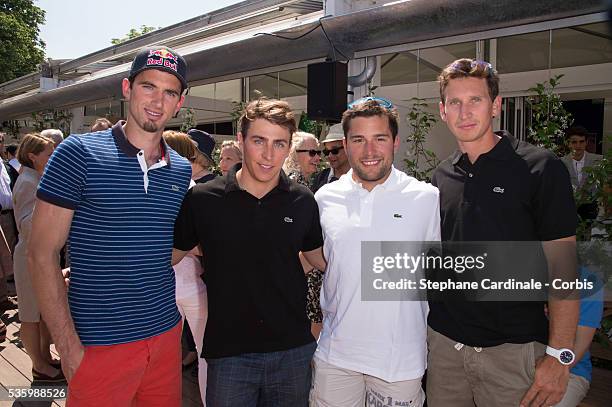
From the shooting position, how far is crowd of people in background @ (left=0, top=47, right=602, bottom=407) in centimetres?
182

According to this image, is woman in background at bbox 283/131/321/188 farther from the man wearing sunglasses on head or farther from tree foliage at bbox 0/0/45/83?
tree foliage at bbox 0/0/45/83

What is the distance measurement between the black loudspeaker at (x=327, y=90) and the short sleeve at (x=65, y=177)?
13.0ft

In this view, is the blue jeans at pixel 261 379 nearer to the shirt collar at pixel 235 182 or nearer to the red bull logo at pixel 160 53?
the shirt collar at pixel 235 182

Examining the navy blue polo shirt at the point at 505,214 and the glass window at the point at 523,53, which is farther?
the glass window at the point at 523,53

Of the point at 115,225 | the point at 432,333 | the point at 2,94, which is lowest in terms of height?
the point at 432,333

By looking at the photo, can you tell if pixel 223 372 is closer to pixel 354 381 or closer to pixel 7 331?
pixel 354 381

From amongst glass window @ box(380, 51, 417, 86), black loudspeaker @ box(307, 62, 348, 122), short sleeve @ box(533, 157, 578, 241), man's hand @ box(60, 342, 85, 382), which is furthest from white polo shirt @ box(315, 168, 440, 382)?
glass window @ box(380, 51, 417, 86)

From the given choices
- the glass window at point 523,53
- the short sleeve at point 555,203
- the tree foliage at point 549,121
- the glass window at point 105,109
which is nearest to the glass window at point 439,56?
the glass window at point 523,53

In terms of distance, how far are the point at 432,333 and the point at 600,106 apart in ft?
22.9

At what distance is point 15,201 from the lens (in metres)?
3.86

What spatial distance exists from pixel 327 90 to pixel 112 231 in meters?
4.01

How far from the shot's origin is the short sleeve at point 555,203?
1785 millimetres

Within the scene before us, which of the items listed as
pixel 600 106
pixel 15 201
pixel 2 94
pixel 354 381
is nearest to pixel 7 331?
pixel 15 201

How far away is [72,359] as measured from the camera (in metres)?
1.80
